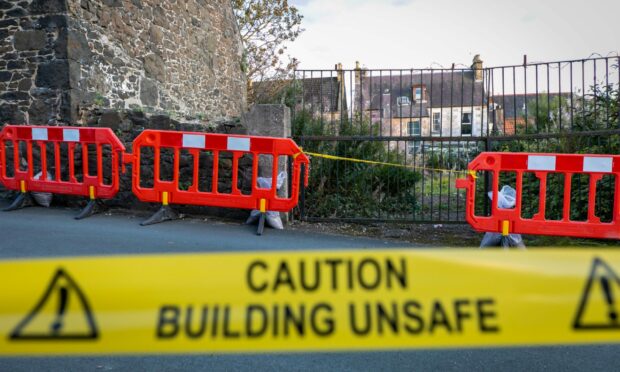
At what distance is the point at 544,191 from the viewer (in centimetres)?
556

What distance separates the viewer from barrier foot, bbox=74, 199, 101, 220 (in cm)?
701

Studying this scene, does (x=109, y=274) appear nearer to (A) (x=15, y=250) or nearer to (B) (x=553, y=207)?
(A) (x=15, y=250)

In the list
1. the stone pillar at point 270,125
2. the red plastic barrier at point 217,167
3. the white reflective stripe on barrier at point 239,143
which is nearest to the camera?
the red plastic barrier at point 217,167

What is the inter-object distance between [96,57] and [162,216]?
4.59 meters

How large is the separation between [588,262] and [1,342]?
1.99 metres

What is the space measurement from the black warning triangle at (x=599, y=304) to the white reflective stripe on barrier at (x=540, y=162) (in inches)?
167

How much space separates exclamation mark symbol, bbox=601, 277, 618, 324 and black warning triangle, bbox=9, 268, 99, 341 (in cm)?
168

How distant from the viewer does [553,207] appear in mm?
7121

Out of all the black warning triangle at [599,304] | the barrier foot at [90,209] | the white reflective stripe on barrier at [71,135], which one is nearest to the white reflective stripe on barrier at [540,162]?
the black warning triangle at [599,304]

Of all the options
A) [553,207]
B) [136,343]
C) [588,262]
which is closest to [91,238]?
[136,343]

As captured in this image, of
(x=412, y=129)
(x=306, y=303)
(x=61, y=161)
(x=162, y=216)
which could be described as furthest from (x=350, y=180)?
(x=412, y=129)

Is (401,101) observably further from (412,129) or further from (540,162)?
(412,129)

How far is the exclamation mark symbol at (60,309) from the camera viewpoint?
59.4 inches

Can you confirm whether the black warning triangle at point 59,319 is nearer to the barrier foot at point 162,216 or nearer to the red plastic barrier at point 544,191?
the red plastic barrier at point 544,191
